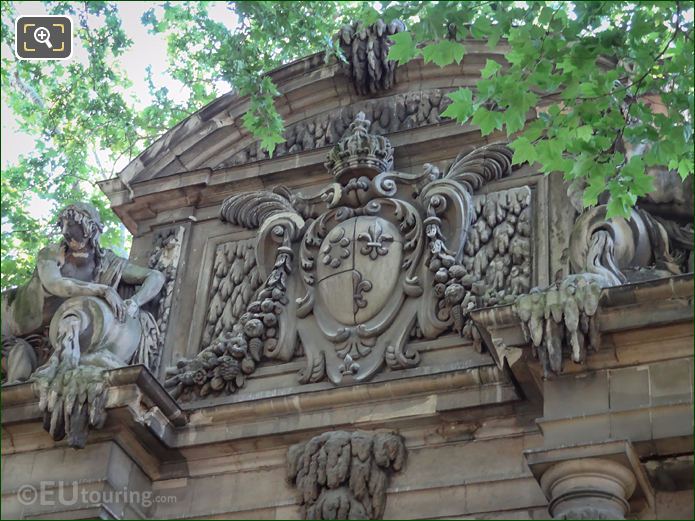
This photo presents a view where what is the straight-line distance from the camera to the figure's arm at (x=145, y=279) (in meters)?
13.7

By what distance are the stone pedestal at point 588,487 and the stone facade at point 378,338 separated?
2cm

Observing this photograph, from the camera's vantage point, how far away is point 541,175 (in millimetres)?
13141

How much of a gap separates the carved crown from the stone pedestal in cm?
374

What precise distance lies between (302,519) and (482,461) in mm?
1434

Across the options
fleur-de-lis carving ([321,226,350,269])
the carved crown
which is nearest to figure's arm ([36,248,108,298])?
fleur-de-lis carving ([321,226,350,269])

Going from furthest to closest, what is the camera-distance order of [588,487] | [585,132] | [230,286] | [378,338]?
[230,286] < [378,338] < [585,132] < [588,487]

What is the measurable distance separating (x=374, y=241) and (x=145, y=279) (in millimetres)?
2163

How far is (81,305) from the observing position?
43.0ft

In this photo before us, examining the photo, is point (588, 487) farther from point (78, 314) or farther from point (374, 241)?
point (78, 314)

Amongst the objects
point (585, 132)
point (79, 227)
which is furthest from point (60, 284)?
point (585, 132)

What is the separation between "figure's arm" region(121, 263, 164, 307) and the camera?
538 inches

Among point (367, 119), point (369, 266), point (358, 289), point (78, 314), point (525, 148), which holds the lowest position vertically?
point (78, 314)

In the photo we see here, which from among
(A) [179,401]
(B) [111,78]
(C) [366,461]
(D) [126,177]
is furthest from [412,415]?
(B) [111,78]

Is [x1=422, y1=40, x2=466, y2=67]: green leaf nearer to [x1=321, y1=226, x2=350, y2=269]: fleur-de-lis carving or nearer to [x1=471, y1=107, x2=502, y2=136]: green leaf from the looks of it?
[x1=471, y1=107, x2=502, y2=136]: green leaf
